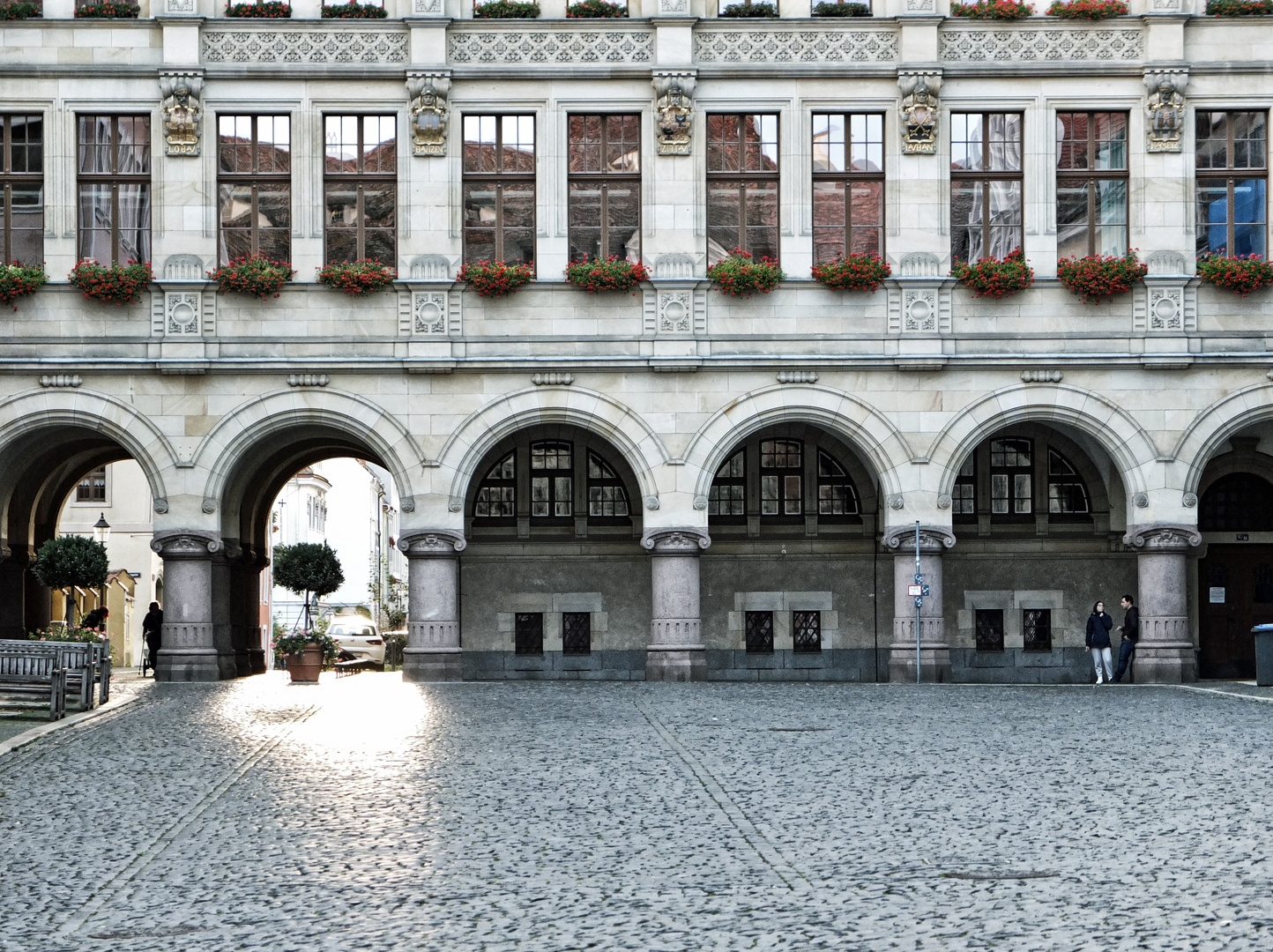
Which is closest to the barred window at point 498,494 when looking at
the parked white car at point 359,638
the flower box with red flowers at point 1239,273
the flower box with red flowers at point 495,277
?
the flower box with red flowers at point 495,277

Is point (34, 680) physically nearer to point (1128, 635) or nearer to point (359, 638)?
point (1128, 635)

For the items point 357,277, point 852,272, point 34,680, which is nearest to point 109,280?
point 357,277

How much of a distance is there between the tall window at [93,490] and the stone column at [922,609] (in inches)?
1278

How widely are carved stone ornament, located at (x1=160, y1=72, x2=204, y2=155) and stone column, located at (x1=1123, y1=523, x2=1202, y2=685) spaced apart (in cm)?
1653

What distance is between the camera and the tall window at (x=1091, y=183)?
29.8m

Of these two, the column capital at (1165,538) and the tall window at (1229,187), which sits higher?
the tall window at (1229,187)

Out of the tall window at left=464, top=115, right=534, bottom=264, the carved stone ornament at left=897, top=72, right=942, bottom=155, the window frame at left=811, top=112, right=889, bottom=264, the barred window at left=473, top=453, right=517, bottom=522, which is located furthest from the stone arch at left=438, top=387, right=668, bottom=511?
the carved stone ornament at left=897, top=72, right=942, bottom=155

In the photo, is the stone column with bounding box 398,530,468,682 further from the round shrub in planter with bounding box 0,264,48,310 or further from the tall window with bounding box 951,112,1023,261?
the tall window with bounding box 951,112,1023,261

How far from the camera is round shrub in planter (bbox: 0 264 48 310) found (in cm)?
2889

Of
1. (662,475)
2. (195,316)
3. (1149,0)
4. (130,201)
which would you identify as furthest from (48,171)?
(1149,0)

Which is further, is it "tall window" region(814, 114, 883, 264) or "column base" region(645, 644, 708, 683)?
"tall window" region(814, 114, 883, 264)

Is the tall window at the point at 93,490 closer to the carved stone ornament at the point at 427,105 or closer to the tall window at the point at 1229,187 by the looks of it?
the carved stone ornament at the point at 427,105

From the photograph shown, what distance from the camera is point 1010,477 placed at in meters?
32.7

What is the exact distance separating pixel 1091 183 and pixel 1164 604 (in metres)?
6.99
